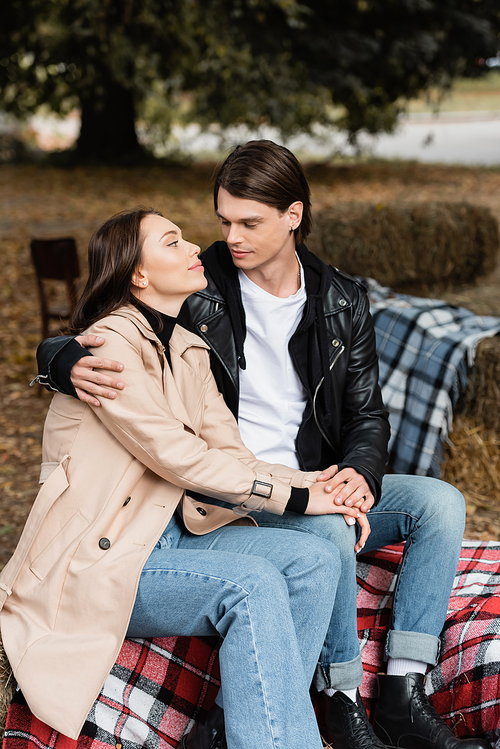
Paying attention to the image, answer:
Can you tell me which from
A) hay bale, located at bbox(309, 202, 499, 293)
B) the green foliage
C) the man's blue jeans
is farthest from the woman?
the green foliage

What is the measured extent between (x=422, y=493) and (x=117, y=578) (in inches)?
39.4

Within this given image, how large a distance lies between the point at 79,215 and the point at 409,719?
961 cm

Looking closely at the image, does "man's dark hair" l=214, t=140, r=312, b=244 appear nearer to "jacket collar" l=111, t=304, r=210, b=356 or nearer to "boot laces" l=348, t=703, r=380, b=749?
"jacket collar" l=111, t=304, r=210, b=356

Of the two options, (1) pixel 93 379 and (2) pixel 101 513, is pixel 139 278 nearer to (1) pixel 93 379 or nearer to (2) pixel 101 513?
(1) pixel 93 379

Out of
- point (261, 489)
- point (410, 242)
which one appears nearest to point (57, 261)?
point (410, 242)

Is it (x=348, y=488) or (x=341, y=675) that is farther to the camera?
(x=348, y=488)

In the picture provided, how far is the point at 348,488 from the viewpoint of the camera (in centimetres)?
225

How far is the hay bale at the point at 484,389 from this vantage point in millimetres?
3812

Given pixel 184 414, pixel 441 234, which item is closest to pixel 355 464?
pixel 184 414

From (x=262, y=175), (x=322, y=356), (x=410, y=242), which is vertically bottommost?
(x=410, y=242)

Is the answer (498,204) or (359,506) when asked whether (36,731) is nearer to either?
(359,506)

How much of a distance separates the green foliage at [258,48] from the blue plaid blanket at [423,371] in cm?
777

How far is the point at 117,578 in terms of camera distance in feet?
6.28

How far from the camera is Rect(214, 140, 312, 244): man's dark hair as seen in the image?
241cm
